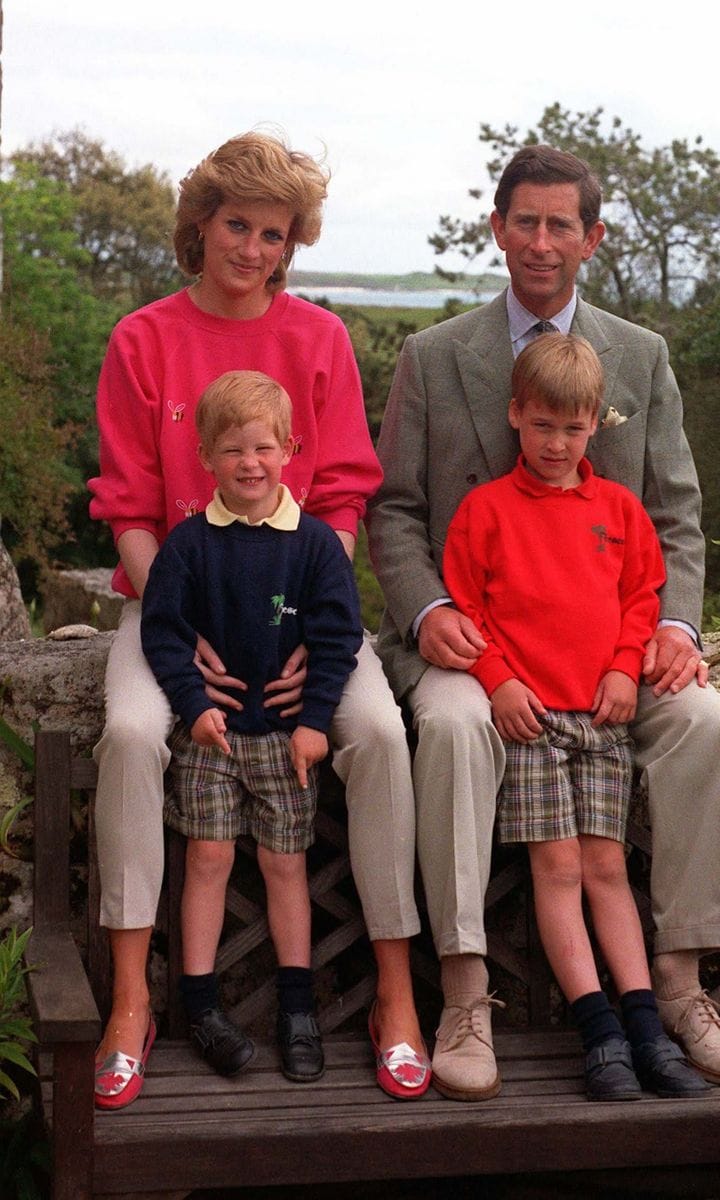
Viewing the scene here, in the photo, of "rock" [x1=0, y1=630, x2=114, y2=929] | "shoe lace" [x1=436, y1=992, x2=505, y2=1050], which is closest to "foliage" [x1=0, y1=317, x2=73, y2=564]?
"rock" [x1=0, y1=630, x2=114, y2=929]

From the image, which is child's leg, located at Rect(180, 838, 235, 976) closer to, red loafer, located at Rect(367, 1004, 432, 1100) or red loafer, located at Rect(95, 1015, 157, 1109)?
red loafer, located at Rect(95, 1015, 157, 1109)

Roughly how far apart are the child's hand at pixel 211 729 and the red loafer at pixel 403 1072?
2.27ft

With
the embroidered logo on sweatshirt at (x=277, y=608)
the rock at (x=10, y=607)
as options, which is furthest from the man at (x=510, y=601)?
the rock at (x=10, y=607)

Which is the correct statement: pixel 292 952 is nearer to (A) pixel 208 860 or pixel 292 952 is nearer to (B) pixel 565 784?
(A) pixel 208 860

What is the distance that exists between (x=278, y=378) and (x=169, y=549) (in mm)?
557

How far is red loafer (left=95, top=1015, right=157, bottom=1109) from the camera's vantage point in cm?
314

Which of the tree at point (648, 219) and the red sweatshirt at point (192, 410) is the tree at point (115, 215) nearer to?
the tree at point (648, 219)

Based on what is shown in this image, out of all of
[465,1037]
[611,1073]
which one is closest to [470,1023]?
[465,1037]

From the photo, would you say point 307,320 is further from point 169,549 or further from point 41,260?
point 41,260

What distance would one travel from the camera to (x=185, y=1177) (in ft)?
10.1

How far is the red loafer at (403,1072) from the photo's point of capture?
3219mm

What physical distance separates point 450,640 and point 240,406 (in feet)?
2.25

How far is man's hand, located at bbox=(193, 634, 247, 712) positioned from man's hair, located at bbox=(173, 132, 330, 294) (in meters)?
1.00

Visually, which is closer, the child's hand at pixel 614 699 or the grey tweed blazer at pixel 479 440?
the child's hand at pixel 614 699
